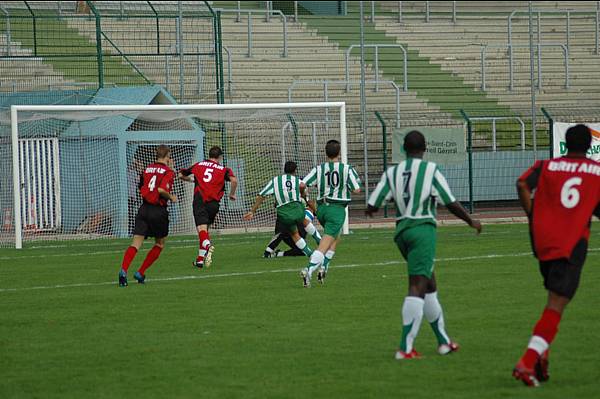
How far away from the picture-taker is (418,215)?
9.46 meters

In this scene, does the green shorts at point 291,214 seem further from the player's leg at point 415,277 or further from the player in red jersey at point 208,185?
the player's leg at point 415,277

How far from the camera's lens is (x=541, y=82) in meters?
36.2

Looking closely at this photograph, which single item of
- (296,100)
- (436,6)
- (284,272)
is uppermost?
(436,6)

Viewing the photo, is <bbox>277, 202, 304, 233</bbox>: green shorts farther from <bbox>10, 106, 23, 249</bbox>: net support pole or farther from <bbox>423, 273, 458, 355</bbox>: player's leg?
<bbox>423, 273, 458, 355</bbox>: player's leg

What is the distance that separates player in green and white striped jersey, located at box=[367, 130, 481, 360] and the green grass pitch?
294 mm

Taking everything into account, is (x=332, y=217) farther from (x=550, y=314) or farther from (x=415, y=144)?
(x=550, y=314)

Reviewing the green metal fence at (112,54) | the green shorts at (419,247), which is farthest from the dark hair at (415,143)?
the green metal fence at (112,54)

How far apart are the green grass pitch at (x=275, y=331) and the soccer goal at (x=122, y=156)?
5.28 m

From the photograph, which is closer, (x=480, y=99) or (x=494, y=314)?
(x=494, y=314)

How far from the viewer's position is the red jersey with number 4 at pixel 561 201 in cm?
833

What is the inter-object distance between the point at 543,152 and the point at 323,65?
7.90 metres

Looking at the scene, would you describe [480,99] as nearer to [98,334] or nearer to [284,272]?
[284,272]

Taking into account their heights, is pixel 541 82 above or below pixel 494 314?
above

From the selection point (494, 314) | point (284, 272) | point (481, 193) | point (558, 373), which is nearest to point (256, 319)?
point (494, 314)
